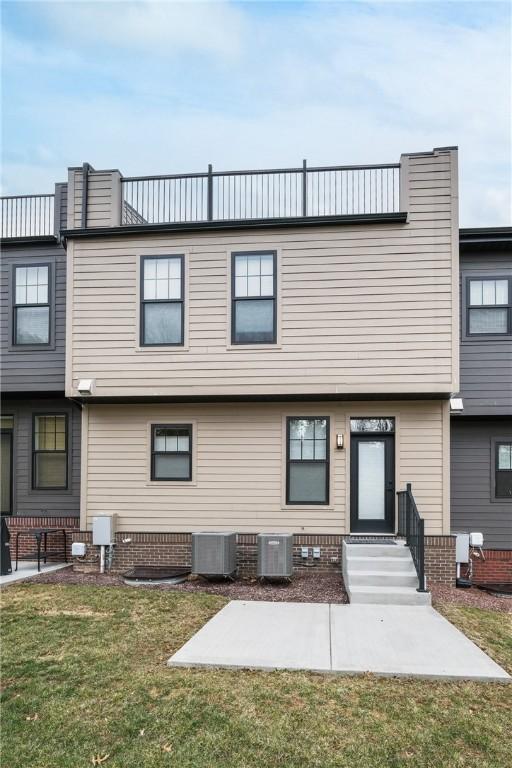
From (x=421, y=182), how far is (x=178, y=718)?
8260 millimetres

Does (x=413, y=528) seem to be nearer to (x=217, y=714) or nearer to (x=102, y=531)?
(x=217, y=714)

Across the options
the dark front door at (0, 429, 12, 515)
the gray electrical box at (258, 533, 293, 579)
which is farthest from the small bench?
the gray electrical box at (258, 533, 293, 579)

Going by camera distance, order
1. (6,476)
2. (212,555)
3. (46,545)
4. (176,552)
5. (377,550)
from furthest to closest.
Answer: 1. (6,476)
2. (46,545)
3. (176,552)
4. (212,555)
5. (377,550)

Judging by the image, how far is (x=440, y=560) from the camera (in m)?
8.65

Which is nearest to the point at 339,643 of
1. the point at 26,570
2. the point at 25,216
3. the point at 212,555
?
the point at 212,555

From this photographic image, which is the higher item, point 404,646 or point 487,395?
point 487,395

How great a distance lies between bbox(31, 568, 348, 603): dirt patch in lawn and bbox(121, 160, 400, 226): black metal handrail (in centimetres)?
587

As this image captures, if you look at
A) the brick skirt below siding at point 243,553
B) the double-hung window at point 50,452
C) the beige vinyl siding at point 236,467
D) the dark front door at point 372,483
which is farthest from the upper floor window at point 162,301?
the dark front door at point 372,483

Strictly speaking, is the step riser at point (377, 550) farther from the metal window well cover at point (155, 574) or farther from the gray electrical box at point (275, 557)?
the metal window well cover at point (155, 574)

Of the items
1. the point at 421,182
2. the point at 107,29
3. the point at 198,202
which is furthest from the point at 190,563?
the point at 107,29

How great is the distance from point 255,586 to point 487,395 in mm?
5614

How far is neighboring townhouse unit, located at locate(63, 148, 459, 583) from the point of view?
8.89 m

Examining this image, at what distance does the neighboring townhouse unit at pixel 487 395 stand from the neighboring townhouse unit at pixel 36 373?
24.7ft

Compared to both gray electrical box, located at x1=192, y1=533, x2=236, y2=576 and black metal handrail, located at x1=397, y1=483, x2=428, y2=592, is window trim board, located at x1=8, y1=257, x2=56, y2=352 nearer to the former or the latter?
gray electrical box, located at x1=192, y1=533, x2=236, y2=576
